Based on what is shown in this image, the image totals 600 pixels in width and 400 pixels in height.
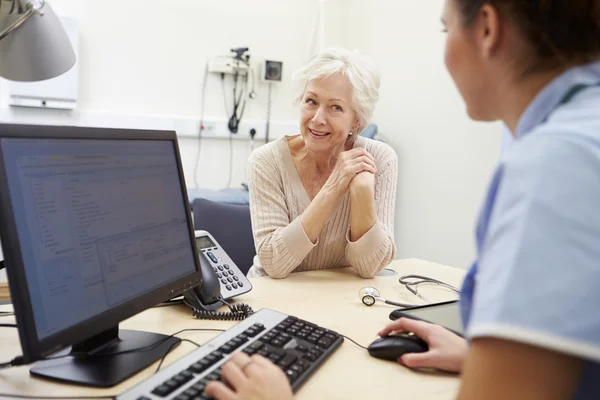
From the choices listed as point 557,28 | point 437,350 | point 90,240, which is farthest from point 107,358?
point 557,28

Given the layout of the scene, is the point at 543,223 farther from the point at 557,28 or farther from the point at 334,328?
the point at 334,328

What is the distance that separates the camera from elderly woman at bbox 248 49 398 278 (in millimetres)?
1500

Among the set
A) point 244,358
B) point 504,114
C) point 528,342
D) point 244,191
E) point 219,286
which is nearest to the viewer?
point 528,342

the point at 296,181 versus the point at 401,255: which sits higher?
the point at 296,181

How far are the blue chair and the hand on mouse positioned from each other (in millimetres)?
972

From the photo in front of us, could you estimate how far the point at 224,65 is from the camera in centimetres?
344

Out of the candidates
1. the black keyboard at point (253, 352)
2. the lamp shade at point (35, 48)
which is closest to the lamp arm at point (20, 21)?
the lamp shade at point (35, 48)

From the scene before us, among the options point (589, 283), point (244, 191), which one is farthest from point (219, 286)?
Result: point (244, 191)

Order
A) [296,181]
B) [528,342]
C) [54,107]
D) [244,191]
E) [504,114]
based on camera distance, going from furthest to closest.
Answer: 1. [244,191]
2. [54,107]
3. [296,181]
4. [504,114]
5. [528,342]

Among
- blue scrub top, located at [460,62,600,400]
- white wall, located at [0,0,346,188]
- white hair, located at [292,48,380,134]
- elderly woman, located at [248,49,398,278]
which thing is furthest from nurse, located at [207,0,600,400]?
white wall, located at [0,0,346,188]

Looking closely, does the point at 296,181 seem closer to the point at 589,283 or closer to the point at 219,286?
the point at 219,286

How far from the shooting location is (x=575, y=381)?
1.44ft

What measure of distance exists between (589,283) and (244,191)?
9.92ft

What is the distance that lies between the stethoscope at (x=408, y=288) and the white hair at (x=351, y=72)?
1.92 ft
